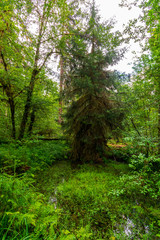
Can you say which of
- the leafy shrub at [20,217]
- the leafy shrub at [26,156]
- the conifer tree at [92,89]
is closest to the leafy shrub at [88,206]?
the leafy shrub at [20,217]

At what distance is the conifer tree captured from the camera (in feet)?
15.8

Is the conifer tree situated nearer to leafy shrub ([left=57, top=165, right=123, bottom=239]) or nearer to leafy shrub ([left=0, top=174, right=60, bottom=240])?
leafy shrub ([left=57, top=165, right=123, bottom=239])

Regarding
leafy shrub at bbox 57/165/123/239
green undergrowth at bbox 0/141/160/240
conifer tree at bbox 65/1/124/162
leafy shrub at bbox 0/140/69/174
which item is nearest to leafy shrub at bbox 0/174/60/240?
green undergrowth at bbox 0/141/160/240

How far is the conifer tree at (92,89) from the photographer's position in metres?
4.82

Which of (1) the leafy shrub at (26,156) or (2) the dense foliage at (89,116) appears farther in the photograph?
(1) the leafy shrub at (26,156)

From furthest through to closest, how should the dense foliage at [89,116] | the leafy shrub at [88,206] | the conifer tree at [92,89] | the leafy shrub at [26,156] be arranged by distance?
the conifer tree at [92,89], the leafy shrub at [26,156], the dense foliage at [89,116], the leafy shrub at [88,206]

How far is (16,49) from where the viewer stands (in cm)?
506

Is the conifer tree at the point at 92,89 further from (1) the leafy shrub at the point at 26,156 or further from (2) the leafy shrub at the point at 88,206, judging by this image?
(2) the leafy shrub at the point at 88,206

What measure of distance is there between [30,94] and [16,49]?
85.1 inches

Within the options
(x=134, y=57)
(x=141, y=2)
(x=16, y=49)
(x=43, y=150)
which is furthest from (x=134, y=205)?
(x=16, y=49)

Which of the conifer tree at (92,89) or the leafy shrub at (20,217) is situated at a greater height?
the conifer tree at (92,89)

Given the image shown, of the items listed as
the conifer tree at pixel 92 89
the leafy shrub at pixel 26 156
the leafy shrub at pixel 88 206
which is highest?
the conifer tree at pixel 92 89

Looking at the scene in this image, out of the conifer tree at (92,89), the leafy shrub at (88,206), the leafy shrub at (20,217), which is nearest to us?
the leafy shrub at (20,217)

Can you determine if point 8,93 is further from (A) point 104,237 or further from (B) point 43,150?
(A) point 104,237
